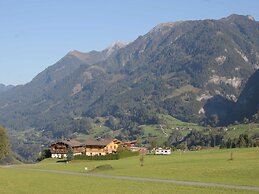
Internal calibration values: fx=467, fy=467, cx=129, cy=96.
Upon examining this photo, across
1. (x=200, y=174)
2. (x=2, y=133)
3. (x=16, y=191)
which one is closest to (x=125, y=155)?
(x=2, y=133)

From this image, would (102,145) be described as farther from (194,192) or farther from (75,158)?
(194,192)

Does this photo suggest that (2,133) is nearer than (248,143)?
Yes

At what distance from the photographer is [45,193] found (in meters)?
55.0

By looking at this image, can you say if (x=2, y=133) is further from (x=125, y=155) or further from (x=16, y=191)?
(x=16, y=191)

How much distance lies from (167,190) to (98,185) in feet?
42.8

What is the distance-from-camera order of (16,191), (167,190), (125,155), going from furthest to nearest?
(125,155)
(16,191)
(167,190)

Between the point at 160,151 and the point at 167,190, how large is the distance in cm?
12053

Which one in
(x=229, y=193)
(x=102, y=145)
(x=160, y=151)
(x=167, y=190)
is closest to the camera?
(x=229, y=193)

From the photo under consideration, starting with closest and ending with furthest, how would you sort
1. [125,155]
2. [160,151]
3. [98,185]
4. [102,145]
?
[98,185]
[125,155]
[160,151]
[102,145]

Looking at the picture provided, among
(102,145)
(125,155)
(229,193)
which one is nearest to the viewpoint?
(229,193)

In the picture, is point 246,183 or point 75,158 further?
point 75,158

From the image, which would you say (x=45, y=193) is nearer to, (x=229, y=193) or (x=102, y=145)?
(x=229, y=193)

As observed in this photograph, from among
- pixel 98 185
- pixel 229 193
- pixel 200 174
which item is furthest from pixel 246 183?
pixel 98 185

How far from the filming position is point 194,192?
2012 inches
